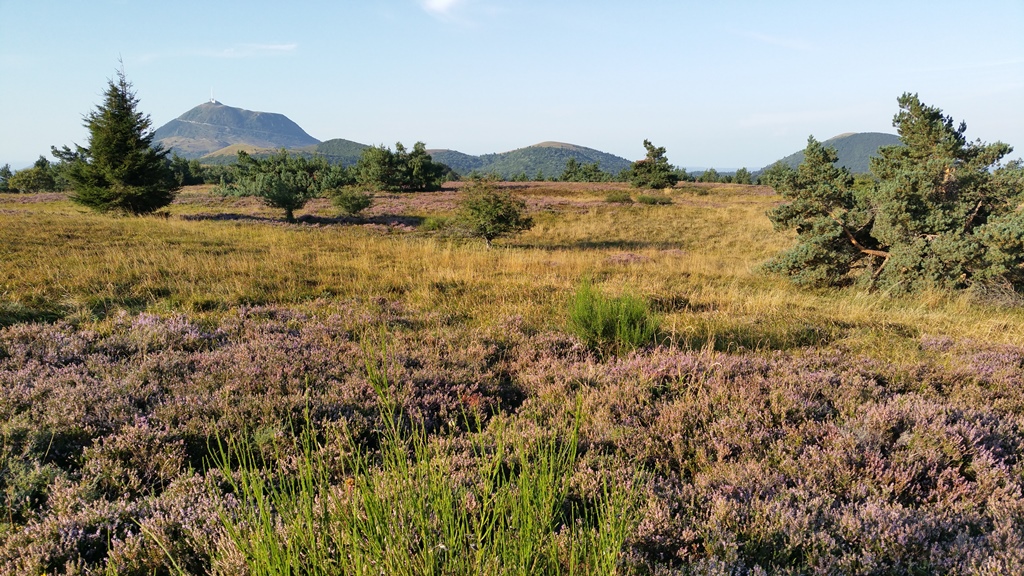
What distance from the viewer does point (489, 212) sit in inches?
716

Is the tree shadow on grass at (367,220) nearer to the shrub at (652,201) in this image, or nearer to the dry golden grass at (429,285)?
the dry golden grass at (429,285)

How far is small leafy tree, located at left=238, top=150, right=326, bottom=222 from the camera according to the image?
24.8m

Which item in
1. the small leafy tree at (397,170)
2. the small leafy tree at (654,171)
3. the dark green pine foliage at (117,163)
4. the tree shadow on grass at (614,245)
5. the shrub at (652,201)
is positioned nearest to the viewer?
the tree shadow on grass at (614,245)

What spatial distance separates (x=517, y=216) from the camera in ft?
61.4

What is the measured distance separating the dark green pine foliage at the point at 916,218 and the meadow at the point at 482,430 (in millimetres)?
1112

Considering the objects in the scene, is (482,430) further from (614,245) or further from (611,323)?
(614,245)

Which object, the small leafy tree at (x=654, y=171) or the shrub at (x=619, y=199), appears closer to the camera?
the shrub at (x=619, y=199)

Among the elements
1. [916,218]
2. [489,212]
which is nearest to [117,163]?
[489,212]

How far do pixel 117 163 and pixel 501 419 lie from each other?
30.8m

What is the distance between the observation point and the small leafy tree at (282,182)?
81.3 feet

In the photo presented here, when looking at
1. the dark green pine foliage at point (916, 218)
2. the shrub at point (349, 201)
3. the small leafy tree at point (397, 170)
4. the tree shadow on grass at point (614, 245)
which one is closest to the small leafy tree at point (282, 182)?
the shrub at point (349, 201)

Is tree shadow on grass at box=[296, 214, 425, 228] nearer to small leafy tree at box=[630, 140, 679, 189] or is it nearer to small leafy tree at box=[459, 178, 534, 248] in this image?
small leafy tree at box=[459, 178, 534, 248]

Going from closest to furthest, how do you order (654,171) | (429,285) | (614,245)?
(429,285)
(614,245)
(654,171)

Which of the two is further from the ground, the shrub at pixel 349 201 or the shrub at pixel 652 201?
the shrub at pixel 652 201
